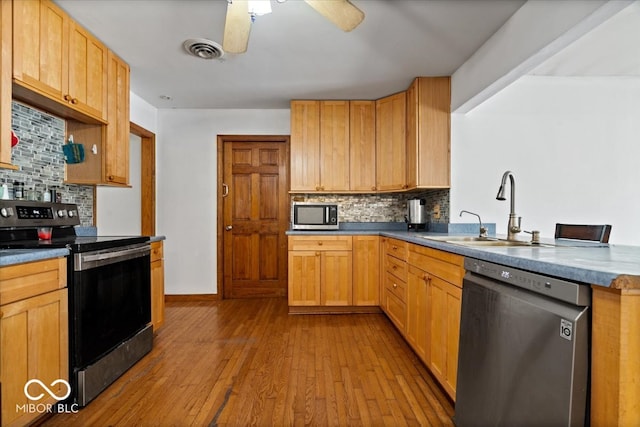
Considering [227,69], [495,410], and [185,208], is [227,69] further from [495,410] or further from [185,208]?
[495,410]

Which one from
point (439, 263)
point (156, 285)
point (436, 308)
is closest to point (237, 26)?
point (439, 263)

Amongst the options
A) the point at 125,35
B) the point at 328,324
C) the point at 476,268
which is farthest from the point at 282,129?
the point at 476,268

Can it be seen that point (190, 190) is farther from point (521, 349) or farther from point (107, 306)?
point (521, 349)

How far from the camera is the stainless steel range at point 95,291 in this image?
5.66ft

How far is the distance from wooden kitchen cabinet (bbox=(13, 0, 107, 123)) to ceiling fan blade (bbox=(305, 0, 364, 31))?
158 cm

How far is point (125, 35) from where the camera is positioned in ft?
7.61

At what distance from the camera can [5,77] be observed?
164cm

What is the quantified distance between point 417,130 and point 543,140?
118 cm

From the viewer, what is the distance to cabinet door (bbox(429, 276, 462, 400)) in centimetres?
166

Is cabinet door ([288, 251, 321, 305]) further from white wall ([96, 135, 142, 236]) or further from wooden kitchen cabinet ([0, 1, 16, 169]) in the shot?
wooden kitchen cabinet ([0, 1, 16, 169])

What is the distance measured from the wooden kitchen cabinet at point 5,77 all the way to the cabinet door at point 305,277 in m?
2.31

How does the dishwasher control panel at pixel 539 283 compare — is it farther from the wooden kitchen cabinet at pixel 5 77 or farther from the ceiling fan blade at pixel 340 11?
the wooden kitchen cabinet at pixel 5 77

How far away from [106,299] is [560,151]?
3.88m

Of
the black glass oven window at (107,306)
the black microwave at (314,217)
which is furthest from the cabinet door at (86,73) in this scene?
the black microwave at (314,217)
